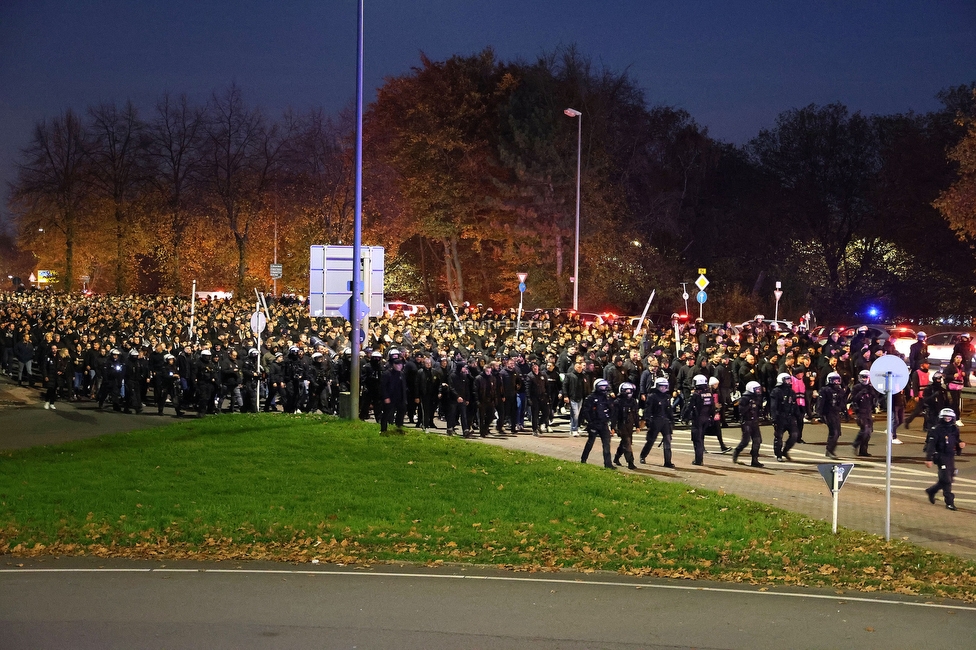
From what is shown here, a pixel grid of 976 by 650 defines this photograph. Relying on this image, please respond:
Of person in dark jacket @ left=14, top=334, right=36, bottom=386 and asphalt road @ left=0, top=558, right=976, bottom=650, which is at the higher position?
person in dark jacket @ left=14, top=334, right=36, bottom=386

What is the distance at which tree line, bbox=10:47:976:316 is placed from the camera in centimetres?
5606

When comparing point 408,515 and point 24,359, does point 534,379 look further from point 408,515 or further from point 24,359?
point 24,359

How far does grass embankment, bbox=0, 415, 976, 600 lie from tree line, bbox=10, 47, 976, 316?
126 feet

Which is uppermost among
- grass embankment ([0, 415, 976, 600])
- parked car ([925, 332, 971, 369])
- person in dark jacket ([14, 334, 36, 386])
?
parked car ([925, 332, 971, 369])

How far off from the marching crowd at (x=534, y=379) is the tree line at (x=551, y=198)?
23742mm

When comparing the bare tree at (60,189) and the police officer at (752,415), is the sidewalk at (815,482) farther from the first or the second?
the bare tree at (60,189)

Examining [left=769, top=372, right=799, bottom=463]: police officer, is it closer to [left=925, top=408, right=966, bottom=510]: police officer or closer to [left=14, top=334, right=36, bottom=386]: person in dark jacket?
[left=925, top=408, right=966, bottom=510]: police officer

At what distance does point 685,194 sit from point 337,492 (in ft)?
158

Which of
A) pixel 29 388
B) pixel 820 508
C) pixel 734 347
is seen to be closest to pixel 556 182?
pixel 734 347

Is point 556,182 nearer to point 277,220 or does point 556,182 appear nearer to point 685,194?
point 685,194

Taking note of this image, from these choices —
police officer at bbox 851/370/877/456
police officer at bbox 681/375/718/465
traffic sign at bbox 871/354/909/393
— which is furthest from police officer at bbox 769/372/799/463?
traffic sign at bbox 871/354/909/393

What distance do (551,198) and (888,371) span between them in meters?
42.3

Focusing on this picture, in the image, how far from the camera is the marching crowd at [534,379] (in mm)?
20594

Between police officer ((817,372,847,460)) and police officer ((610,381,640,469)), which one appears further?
police officer ((817,372,847,460))
